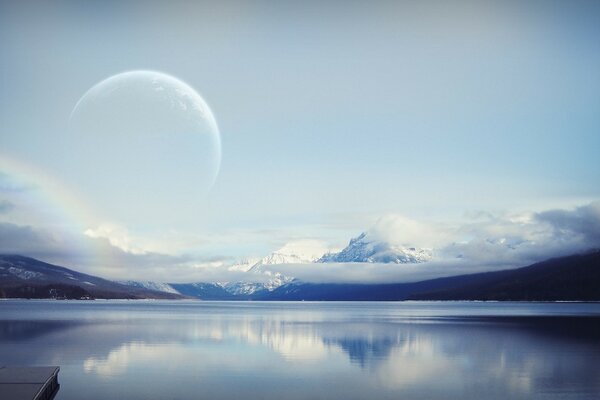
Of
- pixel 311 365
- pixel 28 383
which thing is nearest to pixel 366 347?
pixel 311 365

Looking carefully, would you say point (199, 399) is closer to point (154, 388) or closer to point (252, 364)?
point (154, 388)

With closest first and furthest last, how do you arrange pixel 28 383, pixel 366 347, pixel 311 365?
pixel 28 383, pixel 311 365, pixel 366 347

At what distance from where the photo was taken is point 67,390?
41969mm

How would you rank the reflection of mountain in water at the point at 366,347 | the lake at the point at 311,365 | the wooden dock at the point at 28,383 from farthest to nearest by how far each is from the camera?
the reflection of mountain in water at the point at 366,347, the lake at the point at 311,365, the wooden dock at the point at 28,383

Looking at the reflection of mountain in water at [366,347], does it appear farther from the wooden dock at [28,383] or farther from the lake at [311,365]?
the wooden dock at [28,383]

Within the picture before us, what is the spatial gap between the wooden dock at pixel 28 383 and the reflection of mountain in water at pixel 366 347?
85.5 ft

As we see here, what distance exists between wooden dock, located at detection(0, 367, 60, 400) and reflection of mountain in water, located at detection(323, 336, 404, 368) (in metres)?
26.1

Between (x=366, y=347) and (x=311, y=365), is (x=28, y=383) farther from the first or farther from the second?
(x=366, y=347)

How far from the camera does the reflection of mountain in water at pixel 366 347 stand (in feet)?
198

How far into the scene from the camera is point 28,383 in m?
39.9

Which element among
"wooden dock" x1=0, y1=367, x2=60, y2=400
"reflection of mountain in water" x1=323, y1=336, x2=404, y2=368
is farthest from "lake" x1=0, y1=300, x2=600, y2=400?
"wooden dock" x1=0, y1=367, x2=60, y2=400

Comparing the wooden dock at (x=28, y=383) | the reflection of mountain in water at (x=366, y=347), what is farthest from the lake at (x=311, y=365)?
the wooden dock at (x=28, y=383)

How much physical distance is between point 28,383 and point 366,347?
41.7 meters

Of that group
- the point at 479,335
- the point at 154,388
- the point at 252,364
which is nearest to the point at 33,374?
the point at 154,388
